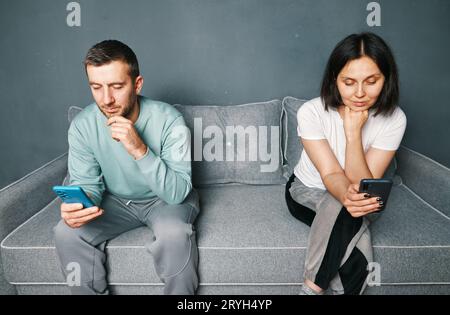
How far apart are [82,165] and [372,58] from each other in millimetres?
1178

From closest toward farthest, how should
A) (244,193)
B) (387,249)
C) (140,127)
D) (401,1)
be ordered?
(387,249) < (140,127) < (244,193) < (401,1)

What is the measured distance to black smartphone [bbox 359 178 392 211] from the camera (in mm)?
1252

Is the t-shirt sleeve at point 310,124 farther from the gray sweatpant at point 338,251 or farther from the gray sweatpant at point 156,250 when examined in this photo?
the gray sweatpant at point 156,250

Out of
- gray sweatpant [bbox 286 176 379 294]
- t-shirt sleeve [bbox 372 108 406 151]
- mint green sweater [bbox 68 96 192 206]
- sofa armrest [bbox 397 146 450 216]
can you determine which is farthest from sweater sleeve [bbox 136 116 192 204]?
sofa armrest [bbox 397 146 450 216]

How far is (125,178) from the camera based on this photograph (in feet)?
5.25

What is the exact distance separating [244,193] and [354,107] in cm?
70

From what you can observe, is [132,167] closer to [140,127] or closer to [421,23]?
[140,127]

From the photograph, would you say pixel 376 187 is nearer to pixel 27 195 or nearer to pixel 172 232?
pixel 172 232

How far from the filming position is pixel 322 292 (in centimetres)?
139

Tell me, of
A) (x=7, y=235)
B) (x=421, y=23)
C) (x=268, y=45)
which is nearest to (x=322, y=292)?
(x=7, y=235)

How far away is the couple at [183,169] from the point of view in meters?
1.38

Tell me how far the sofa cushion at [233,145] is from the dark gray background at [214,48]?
29 centimetres

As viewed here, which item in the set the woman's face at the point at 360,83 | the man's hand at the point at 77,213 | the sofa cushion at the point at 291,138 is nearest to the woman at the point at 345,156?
the woman's face at the point at 360,83

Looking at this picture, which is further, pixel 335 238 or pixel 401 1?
pixel 401 1
